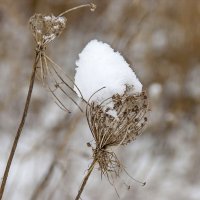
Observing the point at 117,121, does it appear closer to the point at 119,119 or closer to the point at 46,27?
the point at 119,119

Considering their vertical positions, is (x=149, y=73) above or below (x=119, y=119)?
above

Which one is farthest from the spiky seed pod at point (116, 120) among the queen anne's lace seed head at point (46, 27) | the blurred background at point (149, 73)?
the blurred background at point (149, 73)

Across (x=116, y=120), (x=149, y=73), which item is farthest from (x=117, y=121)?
(x=149, y=73)

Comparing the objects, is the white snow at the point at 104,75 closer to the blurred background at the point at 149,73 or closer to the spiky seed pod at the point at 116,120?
the spiky seed pod at the point at 116,120

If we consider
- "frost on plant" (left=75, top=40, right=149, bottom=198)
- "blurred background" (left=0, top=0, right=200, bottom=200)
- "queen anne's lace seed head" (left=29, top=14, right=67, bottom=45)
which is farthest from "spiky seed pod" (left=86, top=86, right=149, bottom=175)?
"blurred background" (left=0, top=0, right=200, bottom=200)

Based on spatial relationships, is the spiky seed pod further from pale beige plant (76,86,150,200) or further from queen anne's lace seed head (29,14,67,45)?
queen anne's lace seed head (29,14,67,45)

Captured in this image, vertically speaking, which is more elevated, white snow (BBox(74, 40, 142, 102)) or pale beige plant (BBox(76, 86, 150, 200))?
white snow (BBox(74, 40, 142, 102))
